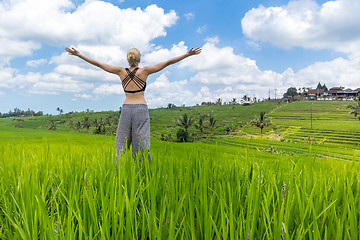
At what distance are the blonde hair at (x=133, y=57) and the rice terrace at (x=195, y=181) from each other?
1.51m

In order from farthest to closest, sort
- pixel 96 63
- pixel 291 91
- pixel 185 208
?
pixel 291 91 < pixel 96 63 < pixel 185 208

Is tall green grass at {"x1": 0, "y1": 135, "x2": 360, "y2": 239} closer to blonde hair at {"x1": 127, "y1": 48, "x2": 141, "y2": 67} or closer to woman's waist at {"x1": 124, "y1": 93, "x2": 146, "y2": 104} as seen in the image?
woman's waist at {"x1": 124, "y1": 93, "x2": 146, "y2": 104}

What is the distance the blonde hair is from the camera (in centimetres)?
382

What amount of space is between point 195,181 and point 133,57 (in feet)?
9.65

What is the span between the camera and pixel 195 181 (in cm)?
151

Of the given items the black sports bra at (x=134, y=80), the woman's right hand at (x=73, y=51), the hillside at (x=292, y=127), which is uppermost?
the woman's right hand at (x=73, y=51)

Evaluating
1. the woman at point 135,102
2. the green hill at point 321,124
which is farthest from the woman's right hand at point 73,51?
the green hill at point 321,124

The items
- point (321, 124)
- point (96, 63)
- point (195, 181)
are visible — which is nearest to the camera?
point (195, 181)

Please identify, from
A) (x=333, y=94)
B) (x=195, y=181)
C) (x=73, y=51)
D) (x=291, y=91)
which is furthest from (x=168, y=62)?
(x=291, y=91)

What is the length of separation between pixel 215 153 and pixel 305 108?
142596 mm

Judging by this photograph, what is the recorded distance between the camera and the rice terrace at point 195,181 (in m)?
1.12

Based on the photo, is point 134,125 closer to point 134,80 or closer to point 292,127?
point 134,80

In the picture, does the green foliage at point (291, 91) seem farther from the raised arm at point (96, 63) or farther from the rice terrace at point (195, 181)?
the raised arm at point (96, 63)

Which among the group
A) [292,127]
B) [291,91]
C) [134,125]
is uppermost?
[291,91]
